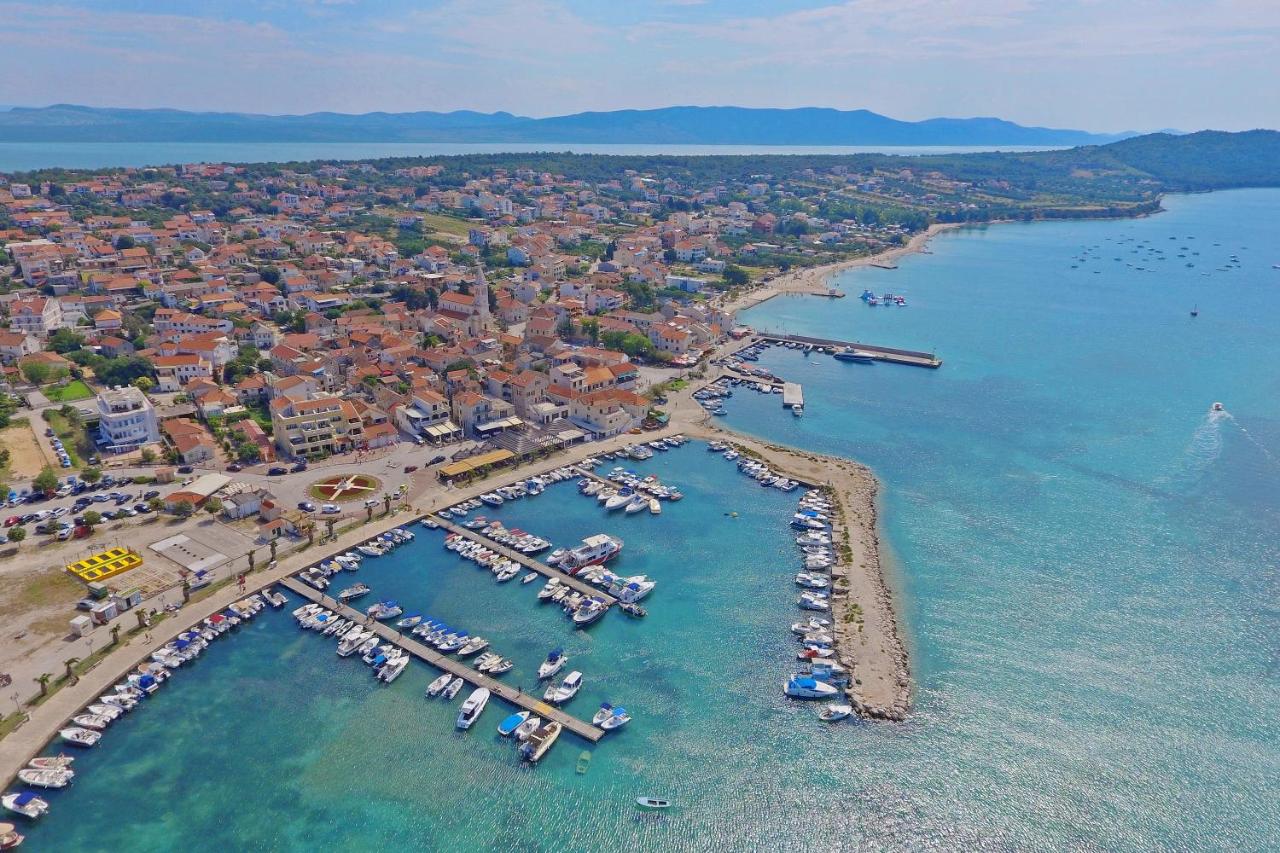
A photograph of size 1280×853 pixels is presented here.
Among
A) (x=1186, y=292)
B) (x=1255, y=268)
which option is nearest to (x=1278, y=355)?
(x=1186, y=292)

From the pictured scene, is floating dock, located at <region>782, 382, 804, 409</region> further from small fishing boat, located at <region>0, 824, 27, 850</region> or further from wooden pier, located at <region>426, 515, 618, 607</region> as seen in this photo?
small fishing boat, located at <region>0, 824, 27, 850</region>

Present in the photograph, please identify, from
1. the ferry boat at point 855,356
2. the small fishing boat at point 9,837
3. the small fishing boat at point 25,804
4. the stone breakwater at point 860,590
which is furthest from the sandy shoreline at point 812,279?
the small fishing boat at point 9,837

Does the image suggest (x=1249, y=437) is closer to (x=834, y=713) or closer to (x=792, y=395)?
(x=792, y=395)

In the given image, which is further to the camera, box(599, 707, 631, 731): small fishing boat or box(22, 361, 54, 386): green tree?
box(22, 361, 54, 386): green tree

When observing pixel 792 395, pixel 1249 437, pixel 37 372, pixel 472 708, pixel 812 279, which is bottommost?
pixel 472 708

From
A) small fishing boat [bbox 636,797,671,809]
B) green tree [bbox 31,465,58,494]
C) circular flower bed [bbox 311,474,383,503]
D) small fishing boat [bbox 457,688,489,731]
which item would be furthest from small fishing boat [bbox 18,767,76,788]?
green tree [bbox 31,465,58,494]

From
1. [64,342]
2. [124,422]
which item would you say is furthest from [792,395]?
[64,342]

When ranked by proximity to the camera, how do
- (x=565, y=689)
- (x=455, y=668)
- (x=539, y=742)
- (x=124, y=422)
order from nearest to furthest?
(x=539, y=742)
(x=565, y=689)
(x=455, y=668)
(x=124, y=422)
